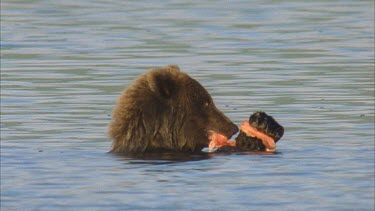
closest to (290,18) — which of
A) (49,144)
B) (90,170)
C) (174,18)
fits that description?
(174,18)

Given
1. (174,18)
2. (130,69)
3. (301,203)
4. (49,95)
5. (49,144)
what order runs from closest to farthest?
(301,203) → (49,144) → (49,95) → (130,69) → (174,18)

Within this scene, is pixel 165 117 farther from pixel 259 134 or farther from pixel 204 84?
pixel 204 84

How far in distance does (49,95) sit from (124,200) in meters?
8.67

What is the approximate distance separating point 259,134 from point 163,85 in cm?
100

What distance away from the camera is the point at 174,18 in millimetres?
33469

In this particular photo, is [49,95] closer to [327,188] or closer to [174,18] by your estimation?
[327,188]

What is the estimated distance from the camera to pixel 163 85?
629 inches

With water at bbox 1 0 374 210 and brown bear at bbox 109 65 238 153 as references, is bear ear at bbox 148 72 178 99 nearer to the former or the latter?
brown bear at bbox 109 65 238 153

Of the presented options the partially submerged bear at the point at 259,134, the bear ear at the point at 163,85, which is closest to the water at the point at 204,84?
the partially submerged bear at the point at 259,134

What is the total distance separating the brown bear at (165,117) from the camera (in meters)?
15.9

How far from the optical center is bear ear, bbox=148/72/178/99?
1588 cm

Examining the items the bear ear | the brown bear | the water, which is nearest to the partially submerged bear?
the water

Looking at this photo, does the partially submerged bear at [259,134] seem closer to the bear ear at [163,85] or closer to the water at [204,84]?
the water at [204,84]

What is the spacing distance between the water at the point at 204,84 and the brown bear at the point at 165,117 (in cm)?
33
